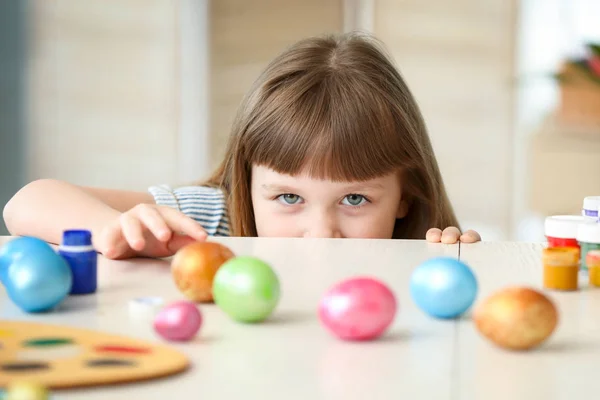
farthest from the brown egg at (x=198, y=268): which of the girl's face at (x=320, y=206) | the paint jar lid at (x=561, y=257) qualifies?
the girl's face at (x=320, y=206)

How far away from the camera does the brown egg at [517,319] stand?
49 centimetres

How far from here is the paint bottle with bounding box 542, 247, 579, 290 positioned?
2.29ft

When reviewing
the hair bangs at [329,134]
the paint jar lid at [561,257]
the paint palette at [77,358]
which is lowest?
the paint palette at [77,358]

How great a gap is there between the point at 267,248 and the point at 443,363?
433 millimetres

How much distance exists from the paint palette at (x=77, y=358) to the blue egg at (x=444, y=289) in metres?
0.20

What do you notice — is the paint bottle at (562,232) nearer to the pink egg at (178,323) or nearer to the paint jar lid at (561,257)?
the paint jar lid at (561,257)

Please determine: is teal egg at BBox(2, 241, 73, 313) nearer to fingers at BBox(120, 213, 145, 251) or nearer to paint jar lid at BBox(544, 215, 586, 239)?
fingers at BBox(120, 213, 145, 251)

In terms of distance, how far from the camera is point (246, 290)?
0.55m

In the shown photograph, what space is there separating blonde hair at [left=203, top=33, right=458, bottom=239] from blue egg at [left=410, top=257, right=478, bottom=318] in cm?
71

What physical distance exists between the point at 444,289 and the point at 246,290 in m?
0.14

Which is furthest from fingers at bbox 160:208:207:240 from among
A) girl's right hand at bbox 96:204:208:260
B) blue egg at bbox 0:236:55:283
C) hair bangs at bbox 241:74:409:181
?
hair bangs at bbox 241:74:409:181

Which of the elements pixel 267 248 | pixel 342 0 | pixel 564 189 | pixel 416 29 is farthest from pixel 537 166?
pixel 267 248

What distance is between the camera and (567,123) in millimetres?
4098

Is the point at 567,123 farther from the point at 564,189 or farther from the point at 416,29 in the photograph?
the point at 416,29
